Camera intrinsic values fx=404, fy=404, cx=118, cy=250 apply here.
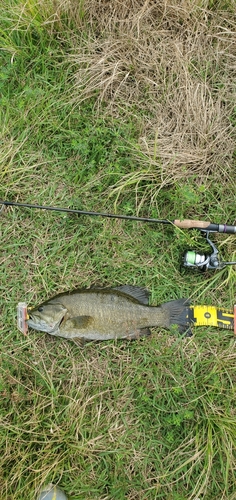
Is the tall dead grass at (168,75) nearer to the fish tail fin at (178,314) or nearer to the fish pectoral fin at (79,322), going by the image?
the fish tail fin at (178,314)

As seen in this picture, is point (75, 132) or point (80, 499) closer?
point (80, 499)

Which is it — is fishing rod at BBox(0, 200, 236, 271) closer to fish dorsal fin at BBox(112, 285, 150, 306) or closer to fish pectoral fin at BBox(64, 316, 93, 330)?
fish dorsal fin at BBox(112, 285, 150, 306)

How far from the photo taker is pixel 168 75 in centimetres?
361

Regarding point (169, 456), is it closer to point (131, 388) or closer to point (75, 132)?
point (131, 388)

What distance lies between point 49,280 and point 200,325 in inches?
52.3

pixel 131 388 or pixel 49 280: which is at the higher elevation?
pixel 49 280

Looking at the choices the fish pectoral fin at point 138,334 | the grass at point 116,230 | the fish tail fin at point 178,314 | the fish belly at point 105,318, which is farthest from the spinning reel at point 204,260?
the fish pectoral fin at point 138,334

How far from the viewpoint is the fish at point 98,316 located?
10.5 feet

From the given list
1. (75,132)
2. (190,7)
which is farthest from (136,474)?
(190,7)

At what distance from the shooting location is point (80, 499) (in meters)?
3.19

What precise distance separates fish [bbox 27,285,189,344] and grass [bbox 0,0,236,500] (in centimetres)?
13

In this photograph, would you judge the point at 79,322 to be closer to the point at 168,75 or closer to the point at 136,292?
the point at 136,292

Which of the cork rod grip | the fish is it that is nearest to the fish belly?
the fish

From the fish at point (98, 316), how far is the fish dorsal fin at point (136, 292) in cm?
4
